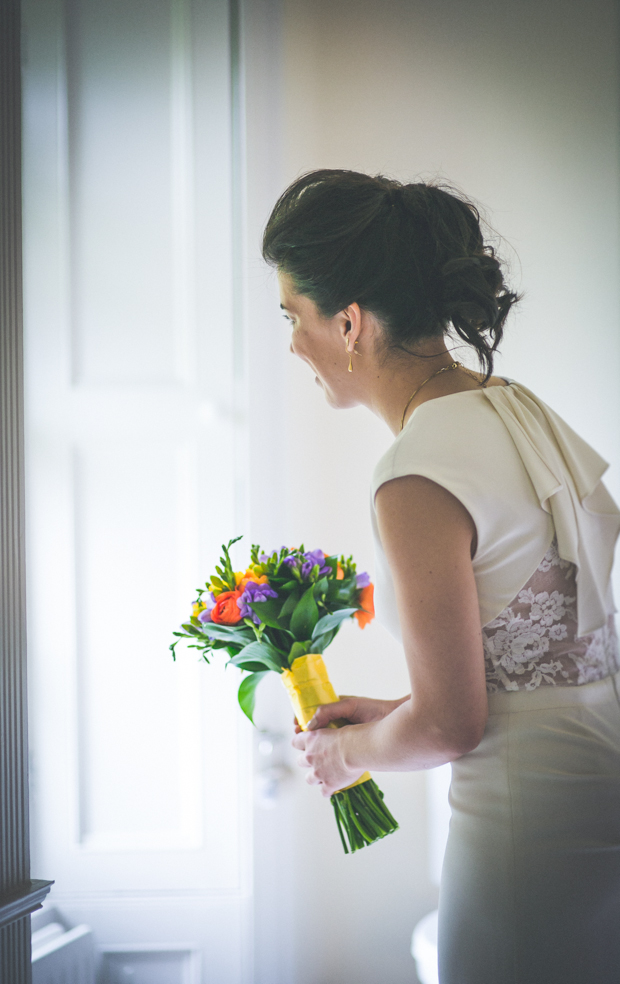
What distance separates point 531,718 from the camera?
2.61 feet

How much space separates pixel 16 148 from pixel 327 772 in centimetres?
116

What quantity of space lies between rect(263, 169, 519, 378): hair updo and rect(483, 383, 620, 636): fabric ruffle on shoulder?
0.31 ft

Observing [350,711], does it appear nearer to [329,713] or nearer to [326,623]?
[329,713]

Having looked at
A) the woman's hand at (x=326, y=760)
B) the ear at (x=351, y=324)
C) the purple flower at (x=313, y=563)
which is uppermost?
the ear at (x=351, y=324)

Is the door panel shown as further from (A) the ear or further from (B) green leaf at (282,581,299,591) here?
(A) the ear

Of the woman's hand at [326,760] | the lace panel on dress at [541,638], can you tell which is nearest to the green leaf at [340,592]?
the woman's hand at [326,760]

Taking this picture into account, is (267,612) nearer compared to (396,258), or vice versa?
(396,258)

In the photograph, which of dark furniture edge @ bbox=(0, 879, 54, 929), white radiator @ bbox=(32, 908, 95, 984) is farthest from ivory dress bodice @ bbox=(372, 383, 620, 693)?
white radiator @ bbox=(32, 908, 95, 984)

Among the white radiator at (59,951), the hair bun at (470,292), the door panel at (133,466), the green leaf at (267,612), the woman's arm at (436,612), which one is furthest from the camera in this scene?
the door panel at (133,466)

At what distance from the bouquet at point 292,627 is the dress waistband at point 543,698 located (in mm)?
303

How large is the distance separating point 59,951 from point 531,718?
4.64ft

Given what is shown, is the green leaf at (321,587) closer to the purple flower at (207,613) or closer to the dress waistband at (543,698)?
the purple flower at (207,613)

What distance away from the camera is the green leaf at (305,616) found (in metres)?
1.03

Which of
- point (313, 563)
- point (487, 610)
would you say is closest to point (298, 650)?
point (313, 563)
